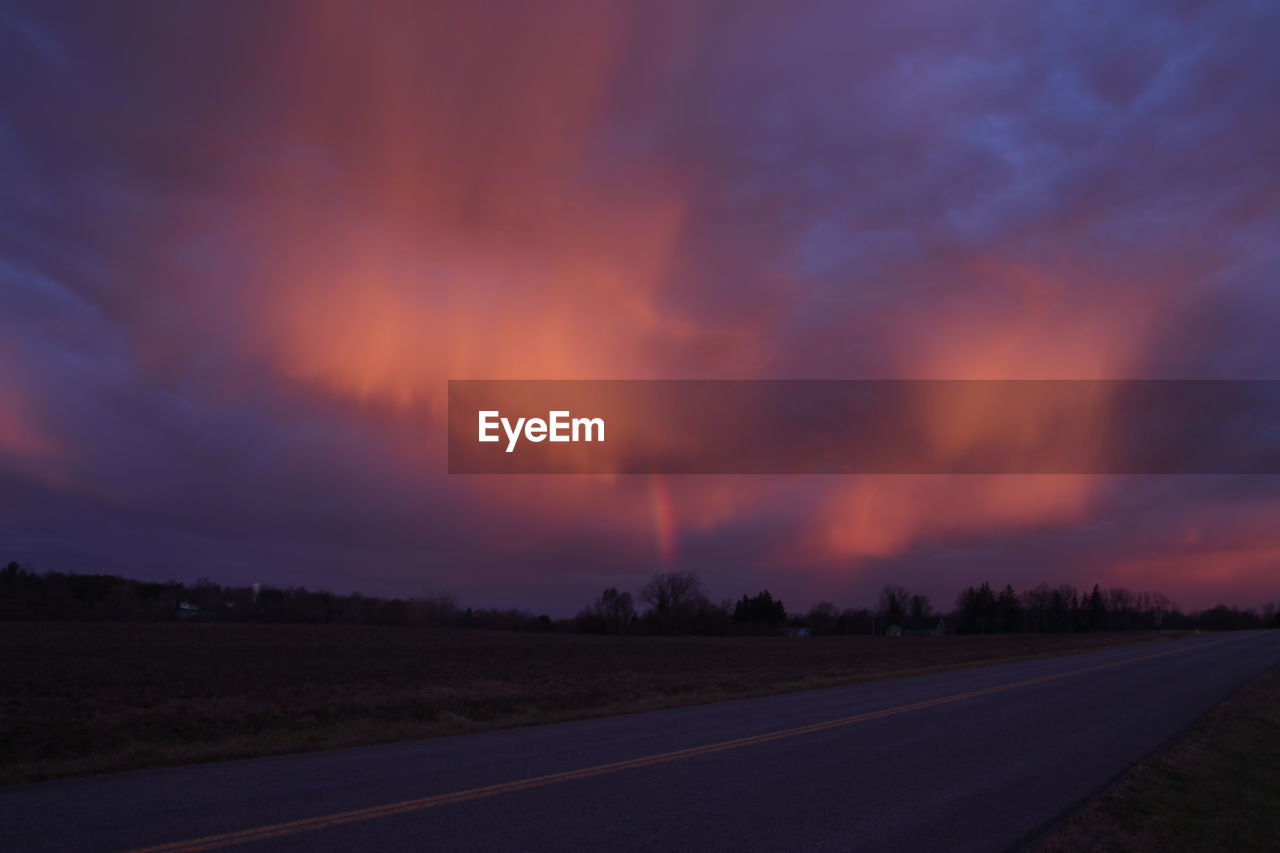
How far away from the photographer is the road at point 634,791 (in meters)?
7.98

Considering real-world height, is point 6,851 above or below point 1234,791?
above

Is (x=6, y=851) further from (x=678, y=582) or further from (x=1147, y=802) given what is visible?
(x=678, y=582)

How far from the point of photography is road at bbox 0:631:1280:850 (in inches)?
314

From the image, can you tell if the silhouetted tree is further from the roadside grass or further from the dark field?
the roadside grass

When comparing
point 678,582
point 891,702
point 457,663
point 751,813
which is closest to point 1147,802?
point 751,813

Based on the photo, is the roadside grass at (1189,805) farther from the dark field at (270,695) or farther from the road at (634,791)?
the dark field at (270,695)

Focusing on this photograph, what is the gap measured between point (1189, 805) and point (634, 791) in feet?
23.2

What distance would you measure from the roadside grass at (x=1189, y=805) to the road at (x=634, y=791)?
39 cm

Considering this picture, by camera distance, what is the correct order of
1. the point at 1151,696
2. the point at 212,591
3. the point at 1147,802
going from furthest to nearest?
the point at 212,591 → the point at 1151,696 → the point at 1147,802

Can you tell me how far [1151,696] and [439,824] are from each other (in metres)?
24.5

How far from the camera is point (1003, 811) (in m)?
9.95

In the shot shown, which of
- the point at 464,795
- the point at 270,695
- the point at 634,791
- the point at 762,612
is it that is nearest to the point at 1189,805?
the point at 634,791

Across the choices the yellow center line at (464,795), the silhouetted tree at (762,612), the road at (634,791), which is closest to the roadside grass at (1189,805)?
the road at (634,791)

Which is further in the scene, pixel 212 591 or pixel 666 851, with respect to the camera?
pixel 212 591
